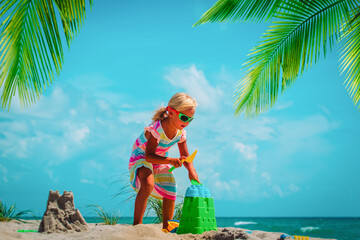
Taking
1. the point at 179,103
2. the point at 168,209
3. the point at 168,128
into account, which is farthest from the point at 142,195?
the point at 179,103

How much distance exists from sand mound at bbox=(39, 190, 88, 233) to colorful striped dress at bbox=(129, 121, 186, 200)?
683 millimetres

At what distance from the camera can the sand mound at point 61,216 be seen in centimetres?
321

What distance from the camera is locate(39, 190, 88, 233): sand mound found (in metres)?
3.21

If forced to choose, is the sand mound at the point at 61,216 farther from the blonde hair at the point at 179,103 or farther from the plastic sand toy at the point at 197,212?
the blonde hair at the point at 179,103

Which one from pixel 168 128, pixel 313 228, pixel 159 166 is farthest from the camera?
pixel 313 228

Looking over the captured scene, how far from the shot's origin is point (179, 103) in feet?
10.9

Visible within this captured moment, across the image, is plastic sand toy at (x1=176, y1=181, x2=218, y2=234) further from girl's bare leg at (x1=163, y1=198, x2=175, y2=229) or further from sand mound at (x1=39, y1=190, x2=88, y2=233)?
sand mound at (x1=39, y1=190, x2=88, y2=233)

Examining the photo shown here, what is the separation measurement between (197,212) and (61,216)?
57.9 inches

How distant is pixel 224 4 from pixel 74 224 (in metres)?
3.49

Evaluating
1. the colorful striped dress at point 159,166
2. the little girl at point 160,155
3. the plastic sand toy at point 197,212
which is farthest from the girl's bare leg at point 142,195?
the plastic sand toy at point 197,212

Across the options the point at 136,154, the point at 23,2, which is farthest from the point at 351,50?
the point at 23,2

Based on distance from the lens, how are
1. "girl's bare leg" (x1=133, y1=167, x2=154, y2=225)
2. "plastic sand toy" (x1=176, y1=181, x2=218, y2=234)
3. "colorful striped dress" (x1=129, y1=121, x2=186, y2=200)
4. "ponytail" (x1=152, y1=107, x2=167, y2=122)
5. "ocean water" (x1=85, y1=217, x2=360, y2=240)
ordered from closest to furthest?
"plastic sand toy" (x1=176, y1=181, x2=218, y2=234), "girl's bare leg" (x1=133, y1=167, x2=154, y2=225), "colorful striped dress" (x1=129, y1=121, x2=186, y2=200), "ponytail" (x1=152, y1=107, x2=167, y2=122), "ocean water" (x1=85, y1=217, x2=360, y2=240)

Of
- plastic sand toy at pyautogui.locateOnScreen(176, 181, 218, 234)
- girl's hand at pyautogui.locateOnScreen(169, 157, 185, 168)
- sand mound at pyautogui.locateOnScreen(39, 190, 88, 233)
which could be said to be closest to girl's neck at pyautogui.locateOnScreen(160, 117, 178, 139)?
girl's hand at pyautogui.locateOnScreen(169, 157, 185, 168)

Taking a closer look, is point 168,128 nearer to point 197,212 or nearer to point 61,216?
Result: point 197,212
